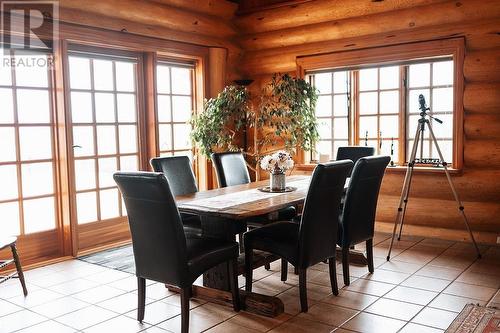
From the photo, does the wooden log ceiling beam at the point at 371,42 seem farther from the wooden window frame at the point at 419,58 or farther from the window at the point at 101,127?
the window at the point at 101,127

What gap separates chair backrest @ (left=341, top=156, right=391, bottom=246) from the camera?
370 centimetres

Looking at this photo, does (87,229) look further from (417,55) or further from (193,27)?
(417,55)

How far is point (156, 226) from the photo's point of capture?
9.66 feet

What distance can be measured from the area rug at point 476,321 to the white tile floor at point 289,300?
0.06 m

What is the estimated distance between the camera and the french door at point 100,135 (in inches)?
192

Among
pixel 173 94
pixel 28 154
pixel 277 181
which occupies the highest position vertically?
pixel 173 94

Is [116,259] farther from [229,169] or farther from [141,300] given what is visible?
[141,300]

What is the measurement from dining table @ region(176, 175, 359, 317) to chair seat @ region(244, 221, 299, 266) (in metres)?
0.16

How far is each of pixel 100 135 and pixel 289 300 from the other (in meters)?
2.77

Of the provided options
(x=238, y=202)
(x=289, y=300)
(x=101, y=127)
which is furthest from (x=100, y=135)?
(x=289, y=300)

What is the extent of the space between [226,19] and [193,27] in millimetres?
679

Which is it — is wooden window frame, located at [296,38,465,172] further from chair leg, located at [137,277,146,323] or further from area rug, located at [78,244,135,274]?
chair leg, located at [137,277,146,323]

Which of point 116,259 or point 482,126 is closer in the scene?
point 116,259

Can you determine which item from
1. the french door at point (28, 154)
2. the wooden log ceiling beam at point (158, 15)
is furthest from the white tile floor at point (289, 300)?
the wooden log ceiling beam at point (158, 15)
